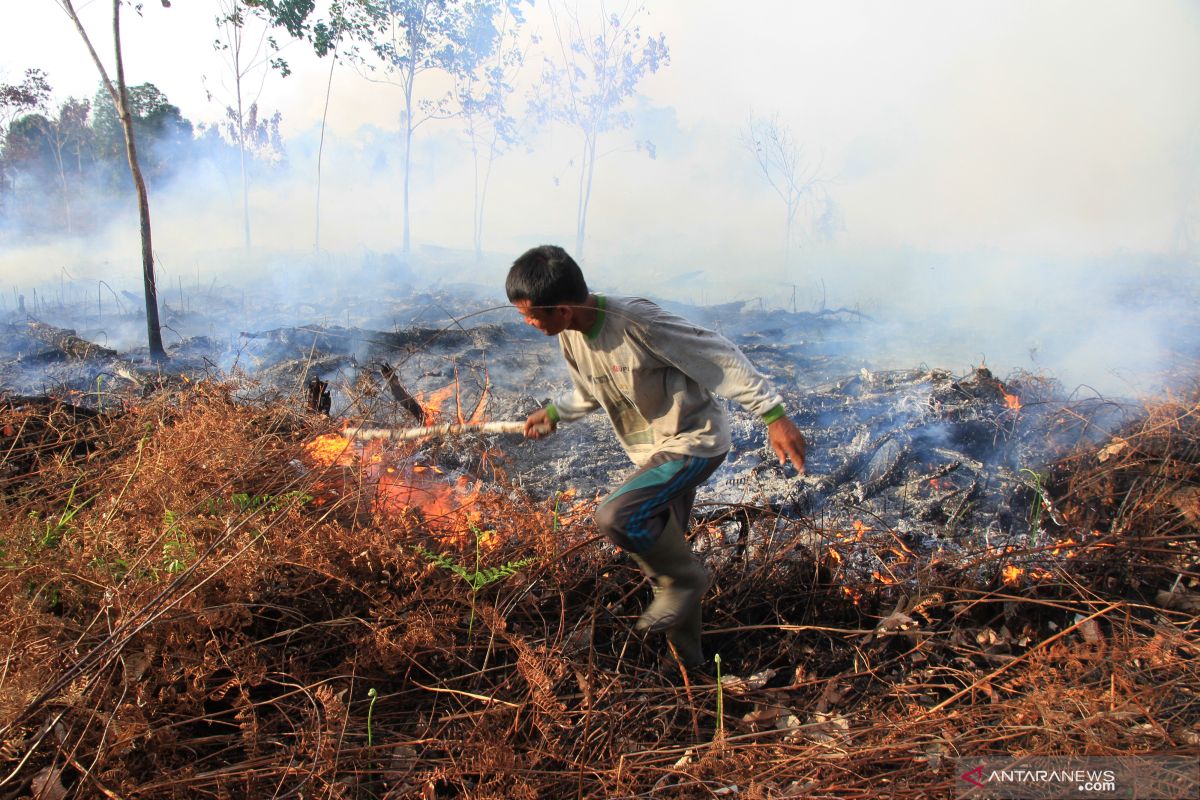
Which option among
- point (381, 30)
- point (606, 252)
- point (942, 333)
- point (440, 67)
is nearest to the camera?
point (942, 333)

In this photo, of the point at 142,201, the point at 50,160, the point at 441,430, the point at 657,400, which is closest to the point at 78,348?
the point at 142,201

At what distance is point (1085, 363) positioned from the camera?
30.6ft

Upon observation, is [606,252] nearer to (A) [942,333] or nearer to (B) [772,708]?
(A) [942,333]

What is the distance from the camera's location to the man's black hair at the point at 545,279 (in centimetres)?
251

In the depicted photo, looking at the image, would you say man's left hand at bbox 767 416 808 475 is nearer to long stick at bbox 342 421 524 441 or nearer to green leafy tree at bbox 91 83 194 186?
long stick at bbox 342 421 524 441

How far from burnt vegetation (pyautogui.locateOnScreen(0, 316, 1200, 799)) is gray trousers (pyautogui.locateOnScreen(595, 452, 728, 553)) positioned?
0.53m

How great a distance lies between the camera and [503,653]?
2.87m

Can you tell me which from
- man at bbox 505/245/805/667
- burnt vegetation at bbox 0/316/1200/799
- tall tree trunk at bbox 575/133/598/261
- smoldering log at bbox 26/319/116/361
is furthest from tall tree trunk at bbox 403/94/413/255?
man at bbox 505/245/805/667

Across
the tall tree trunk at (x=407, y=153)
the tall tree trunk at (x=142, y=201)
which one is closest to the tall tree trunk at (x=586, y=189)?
the tall tree trunk at (x=407, y=153)

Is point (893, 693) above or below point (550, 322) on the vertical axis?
below

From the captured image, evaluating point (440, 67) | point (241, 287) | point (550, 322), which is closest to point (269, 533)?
point (550, 322)

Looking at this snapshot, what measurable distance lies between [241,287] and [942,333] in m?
16.5

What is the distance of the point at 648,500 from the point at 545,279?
0.89m

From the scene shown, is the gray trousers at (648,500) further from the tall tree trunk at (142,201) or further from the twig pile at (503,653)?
the tall tree trunk at (142,201)
